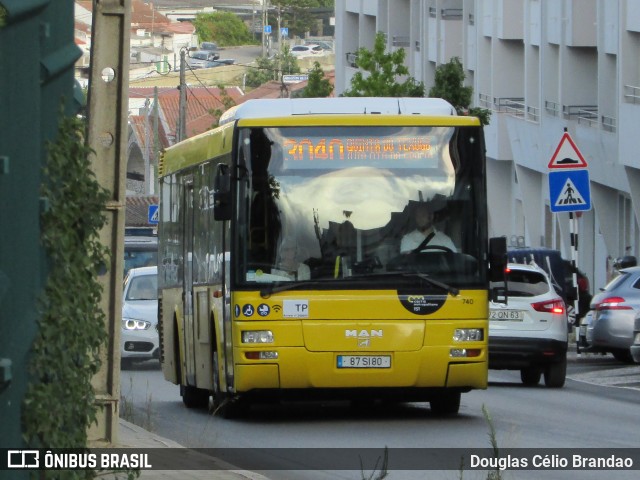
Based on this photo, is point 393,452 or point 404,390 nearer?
point 393,452

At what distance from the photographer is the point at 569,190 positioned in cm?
2791

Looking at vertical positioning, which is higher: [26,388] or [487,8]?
[487,8]

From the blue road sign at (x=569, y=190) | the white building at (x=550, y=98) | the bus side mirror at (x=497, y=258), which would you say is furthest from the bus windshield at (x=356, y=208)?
the white building at (x=550, y=98)

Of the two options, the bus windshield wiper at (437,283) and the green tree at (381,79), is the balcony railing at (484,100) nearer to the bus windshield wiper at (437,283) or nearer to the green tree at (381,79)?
the green tree at (381,79)

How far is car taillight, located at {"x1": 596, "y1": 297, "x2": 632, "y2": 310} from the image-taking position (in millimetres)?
25625

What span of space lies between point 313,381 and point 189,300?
130 inches

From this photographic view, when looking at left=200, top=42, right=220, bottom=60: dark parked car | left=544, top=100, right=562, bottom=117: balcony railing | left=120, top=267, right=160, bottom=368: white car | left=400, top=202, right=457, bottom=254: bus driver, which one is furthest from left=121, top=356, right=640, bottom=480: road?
left=200, top=42, right=220, bottom=60: dark parked car

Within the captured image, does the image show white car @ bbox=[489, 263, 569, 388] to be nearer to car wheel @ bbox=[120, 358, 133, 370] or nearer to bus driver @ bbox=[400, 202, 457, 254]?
bus driver @ bbox=[400, 202, 457, 254]

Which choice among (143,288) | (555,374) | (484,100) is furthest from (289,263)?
(484,100)

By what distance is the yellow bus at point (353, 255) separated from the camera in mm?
15500

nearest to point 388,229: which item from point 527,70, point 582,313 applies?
point 582,313

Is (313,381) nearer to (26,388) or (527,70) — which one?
(26,388)

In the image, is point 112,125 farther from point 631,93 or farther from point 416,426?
point 631,93

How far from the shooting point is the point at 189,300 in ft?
60.5
